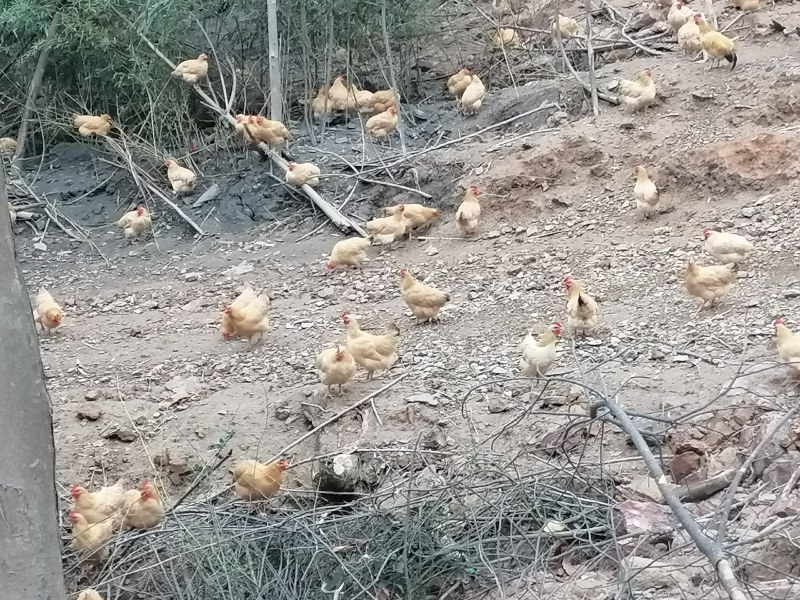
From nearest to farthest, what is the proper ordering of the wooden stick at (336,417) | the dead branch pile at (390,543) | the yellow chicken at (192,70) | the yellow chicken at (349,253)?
the dead branch pile at (390,543)
the wooden stick at (336,417)
the yellow chicken at (349,253)
the yellow chicken at (192,70)

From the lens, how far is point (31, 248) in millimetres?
8531

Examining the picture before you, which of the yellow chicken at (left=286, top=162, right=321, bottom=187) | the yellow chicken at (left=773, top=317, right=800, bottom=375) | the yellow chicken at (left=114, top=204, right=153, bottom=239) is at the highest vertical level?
the yellow chicken at (left=773, top=317, right=800, bottom=375)

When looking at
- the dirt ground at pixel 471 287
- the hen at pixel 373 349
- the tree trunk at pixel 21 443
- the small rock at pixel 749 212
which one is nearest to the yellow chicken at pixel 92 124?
the dirt ground at pixel 471 287

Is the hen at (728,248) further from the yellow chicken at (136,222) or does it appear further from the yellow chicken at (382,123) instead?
the yellow chicken at (136,222)

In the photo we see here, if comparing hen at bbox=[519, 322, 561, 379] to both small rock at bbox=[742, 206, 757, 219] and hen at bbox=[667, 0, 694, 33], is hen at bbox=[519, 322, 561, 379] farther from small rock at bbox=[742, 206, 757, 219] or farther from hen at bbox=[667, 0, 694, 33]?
hen at bbox=[667, 0, 694, 33]

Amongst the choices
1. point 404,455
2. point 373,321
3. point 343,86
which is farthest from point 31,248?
point 404,455

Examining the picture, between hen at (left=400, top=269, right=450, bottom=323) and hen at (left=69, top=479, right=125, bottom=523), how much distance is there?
2.27 metres

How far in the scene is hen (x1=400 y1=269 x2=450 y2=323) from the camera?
591cm

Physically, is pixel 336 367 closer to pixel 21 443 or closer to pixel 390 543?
pixel 390 543

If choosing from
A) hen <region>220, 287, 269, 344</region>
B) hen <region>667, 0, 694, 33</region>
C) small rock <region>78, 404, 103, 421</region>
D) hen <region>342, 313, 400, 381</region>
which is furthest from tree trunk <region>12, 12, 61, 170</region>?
hen <region>667, 0, 694, 33</region>

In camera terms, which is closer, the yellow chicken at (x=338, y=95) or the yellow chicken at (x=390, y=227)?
the yellow chicken at (x=390, y=227)

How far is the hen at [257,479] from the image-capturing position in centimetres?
427

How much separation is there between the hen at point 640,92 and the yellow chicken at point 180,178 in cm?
374

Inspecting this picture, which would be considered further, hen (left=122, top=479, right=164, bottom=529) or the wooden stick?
the wooden stick
